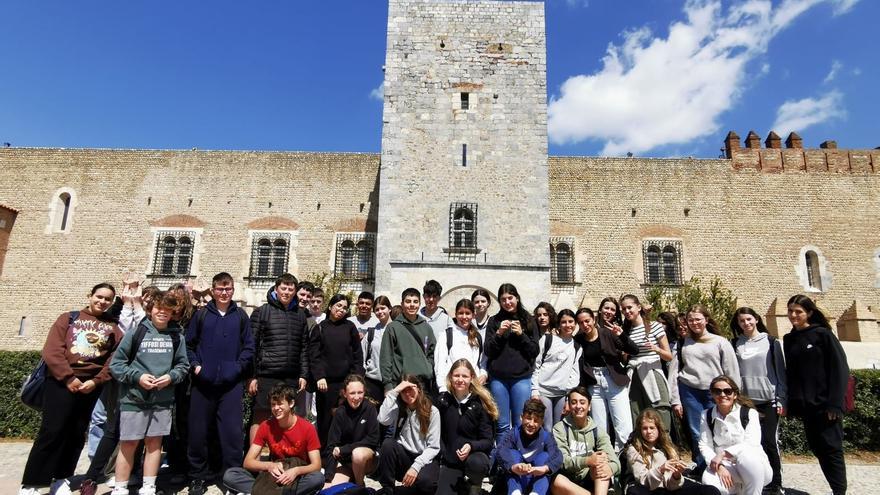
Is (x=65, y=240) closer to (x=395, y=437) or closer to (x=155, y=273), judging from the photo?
(x=155, y=273)

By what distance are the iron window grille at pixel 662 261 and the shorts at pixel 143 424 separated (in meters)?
17.5

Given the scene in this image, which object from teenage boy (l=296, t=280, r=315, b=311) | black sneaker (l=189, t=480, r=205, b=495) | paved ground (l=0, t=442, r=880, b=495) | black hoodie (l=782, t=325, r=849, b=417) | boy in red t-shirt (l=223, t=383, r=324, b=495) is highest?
teenage boy (l=296, t=280, r=315, b=311)

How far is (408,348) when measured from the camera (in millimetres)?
6012

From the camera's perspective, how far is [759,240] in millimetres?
19344

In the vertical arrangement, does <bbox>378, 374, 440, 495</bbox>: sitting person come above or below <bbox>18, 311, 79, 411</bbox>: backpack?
below

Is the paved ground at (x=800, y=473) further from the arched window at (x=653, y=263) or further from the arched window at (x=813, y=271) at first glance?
the arched window at (x=813, y=271)

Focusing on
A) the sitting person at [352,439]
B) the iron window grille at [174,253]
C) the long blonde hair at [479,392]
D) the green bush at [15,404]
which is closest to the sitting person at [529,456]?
the long blonde hair at [479,392]

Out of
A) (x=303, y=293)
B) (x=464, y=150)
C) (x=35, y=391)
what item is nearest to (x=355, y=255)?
(x=464, y=150)

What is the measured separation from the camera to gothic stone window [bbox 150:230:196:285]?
754 inches

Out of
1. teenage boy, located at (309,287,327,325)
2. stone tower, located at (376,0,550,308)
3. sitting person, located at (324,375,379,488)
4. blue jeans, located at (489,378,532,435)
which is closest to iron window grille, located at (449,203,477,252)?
stone tower, located at (376,0,550,308)

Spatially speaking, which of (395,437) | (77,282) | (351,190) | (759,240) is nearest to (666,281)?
(759,240)

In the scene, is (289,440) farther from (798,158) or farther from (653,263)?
(798,158)

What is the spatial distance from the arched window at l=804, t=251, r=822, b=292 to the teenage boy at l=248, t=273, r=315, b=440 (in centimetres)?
2041

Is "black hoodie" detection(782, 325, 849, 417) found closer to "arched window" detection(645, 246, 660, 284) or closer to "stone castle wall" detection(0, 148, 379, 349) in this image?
"arched window" detection(645, 246, 660, 284)
